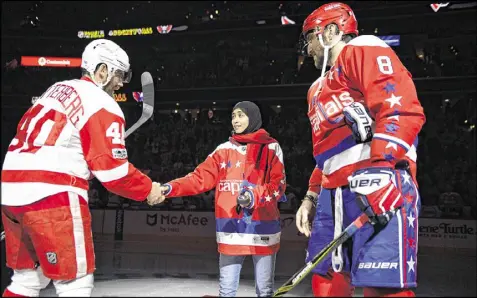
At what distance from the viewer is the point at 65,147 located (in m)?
2.33

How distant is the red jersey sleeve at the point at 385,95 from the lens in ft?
6.07

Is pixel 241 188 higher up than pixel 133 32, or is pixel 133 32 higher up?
pixel 133 32

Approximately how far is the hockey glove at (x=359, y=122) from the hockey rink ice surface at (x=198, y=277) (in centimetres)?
262

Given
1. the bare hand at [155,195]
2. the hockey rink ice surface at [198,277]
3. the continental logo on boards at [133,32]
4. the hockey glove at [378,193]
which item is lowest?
the hockey rink ice surface at [198,277]

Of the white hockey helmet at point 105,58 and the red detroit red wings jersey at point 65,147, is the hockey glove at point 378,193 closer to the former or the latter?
the red detroit red wings jersey at point 65,147

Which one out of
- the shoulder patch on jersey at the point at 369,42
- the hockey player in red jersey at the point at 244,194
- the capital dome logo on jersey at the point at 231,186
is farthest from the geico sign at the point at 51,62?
the shoulder patch on jersey at the point at 369,42

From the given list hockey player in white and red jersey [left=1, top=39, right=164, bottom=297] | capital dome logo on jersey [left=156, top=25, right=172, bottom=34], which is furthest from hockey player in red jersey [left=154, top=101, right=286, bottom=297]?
capital dome logo on jersey [left=156, top=25, right=172, bottom=34]

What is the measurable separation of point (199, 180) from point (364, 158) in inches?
70.2

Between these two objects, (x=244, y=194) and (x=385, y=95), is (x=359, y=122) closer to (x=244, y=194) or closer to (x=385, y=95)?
(x=385, y=95)

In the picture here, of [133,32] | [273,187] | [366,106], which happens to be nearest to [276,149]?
[273,187]

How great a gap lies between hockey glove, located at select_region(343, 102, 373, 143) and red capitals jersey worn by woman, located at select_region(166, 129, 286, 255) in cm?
152

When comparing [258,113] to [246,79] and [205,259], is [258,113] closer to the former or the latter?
[205,259]

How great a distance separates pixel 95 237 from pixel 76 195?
8.31 m

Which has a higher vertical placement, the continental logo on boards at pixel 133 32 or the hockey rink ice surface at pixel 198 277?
the continental logo on boards at pixel 133 32
